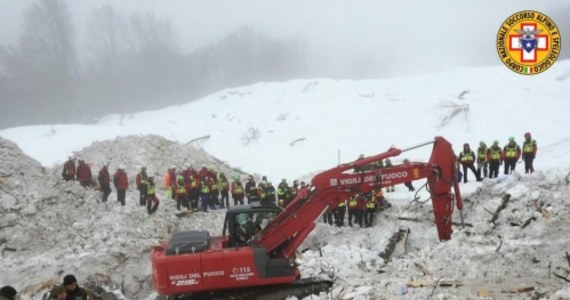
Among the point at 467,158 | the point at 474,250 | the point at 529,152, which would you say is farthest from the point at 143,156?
the point at 529,152

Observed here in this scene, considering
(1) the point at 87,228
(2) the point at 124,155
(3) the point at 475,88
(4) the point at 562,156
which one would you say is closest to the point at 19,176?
(1) the point at 87,228

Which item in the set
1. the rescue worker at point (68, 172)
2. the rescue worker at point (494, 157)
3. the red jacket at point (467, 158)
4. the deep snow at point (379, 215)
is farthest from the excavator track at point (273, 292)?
the rescue worker at point (68, 172)

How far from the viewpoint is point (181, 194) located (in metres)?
17.2

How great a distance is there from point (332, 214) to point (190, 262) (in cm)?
840

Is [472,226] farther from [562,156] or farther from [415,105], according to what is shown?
[415,105]

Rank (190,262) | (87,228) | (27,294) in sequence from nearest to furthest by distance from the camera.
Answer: (190,262) < (27,294) < (87,228)

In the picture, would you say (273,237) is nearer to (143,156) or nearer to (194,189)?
(194,189)

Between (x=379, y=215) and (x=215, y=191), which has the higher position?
(x=215, y=191)

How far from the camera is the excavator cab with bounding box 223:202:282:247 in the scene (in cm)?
932

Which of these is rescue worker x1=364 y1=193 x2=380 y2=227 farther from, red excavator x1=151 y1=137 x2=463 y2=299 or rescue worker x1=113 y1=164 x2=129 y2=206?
rescue worker x1=113 y1=164 x2=129 y2=206

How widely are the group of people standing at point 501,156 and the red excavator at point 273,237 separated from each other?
7314mm

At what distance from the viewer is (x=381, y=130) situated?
2945 cm

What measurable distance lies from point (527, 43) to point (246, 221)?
351 inches

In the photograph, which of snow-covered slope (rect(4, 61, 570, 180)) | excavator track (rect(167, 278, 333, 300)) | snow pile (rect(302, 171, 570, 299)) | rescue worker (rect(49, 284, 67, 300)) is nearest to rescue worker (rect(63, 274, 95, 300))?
rescue worker (rect(49, 284, 67, 300))
